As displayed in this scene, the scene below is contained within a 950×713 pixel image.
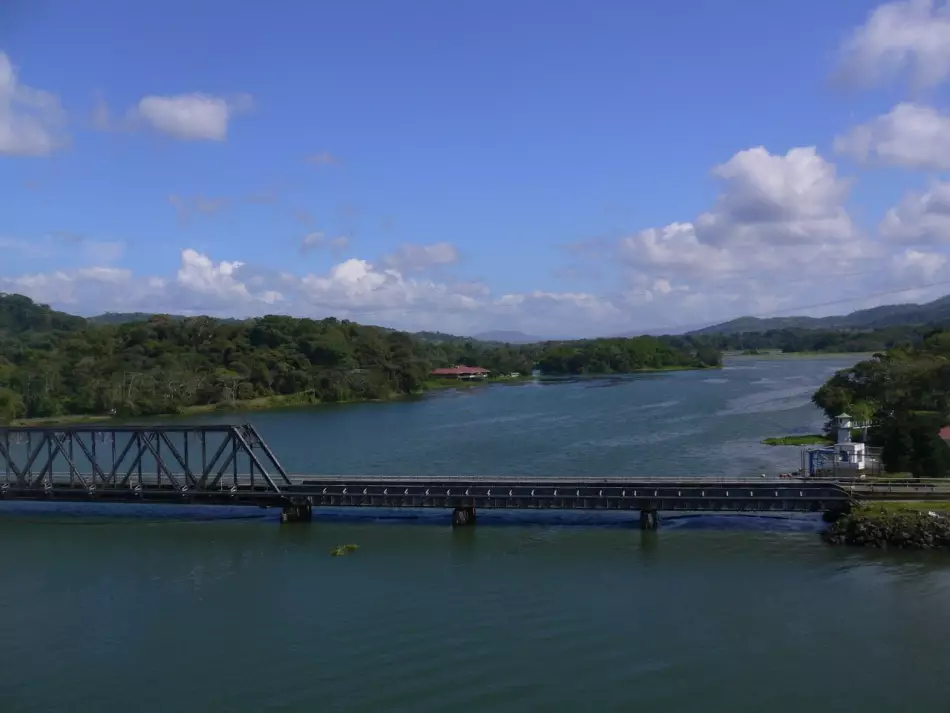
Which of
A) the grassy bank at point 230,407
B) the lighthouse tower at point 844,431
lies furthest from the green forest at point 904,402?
the grassy bank at point 230,407

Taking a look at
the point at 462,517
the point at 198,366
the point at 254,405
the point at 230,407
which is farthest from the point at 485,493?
the point at 198,366

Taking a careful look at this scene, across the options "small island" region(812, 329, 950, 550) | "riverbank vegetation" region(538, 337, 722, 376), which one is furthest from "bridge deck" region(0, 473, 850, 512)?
"riverbank vegetation" region(538, 337, 722, 376)

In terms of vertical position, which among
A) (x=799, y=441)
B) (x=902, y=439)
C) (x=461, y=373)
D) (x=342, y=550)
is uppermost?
(x=461, y=373)

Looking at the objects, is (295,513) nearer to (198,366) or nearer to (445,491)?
(445,491)

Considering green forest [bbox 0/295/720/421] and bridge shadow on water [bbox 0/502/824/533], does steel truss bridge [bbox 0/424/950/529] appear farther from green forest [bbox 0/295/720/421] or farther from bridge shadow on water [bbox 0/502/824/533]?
green forest [bbox 0/295/720/421]

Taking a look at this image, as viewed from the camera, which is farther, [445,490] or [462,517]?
[445,490]
